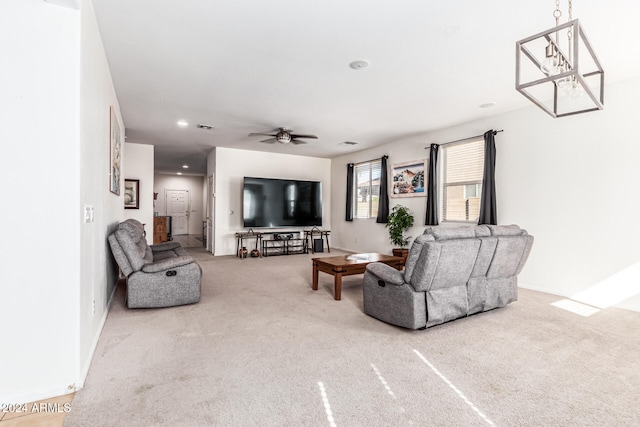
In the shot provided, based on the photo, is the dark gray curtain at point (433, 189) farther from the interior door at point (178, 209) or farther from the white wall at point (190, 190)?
the interior door at point (178, 209)

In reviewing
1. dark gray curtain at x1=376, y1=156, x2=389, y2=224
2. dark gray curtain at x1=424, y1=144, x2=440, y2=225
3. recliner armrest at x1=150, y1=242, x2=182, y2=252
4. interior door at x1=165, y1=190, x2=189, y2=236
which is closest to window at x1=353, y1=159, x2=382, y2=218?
dark gray curtain at x1=376, y1=156, x2=389, y2=224

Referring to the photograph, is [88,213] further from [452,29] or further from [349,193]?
[349,193]

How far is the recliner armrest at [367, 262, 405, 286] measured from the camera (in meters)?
2.93

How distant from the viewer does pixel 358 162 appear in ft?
26.4

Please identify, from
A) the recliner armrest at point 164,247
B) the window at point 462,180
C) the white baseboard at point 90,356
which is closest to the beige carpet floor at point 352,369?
the white baseboard at point 90,356

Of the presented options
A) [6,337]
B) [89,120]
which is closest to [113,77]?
[89,120]

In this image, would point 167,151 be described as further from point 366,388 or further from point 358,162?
point 366,388

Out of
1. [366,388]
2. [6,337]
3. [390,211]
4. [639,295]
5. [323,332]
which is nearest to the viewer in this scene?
[6,337]

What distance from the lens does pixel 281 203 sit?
773 centimetres

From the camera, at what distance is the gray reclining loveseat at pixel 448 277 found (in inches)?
110

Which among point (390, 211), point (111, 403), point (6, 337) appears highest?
point (390, 211)

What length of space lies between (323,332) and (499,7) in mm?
2954

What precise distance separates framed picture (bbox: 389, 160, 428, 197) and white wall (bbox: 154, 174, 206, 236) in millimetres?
9453

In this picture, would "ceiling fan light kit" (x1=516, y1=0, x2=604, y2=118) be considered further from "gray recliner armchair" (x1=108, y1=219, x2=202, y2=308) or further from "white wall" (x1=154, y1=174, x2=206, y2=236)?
"white wall" (x1=154, y1=174, x2=206, y2=236)
